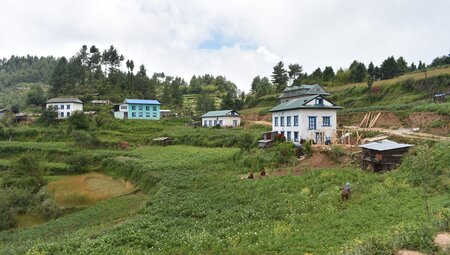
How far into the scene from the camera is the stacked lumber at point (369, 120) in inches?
1729

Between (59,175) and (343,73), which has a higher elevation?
(343,73)

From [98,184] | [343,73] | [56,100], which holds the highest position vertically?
[343,73]

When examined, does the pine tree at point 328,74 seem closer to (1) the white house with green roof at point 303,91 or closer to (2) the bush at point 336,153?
(1) the white house with green roof at point 303,91

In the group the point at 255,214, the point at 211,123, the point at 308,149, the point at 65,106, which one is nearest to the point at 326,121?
the point at 308,149

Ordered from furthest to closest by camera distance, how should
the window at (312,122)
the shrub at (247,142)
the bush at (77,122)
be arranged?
the bush at (77,122) < the shrub at (247,142) < the window at (312,122)

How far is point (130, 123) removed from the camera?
69438 mm

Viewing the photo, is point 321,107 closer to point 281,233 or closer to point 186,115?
point 281,233

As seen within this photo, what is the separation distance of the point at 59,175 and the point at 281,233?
34812 millimetres

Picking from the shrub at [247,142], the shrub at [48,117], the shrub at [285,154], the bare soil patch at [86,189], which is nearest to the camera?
the bare soil patch at [86,189]

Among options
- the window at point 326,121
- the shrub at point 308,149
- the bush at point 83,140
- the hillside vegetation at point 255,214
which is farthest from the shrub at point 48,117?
the shrub at point 308,149

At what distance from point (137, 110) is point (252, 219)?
62879 mm

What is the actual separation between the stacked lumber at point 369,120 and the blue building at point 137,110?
1876 inches

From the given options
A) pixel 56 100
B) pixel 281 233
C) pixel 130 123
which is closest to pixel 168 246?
pixel 281 233

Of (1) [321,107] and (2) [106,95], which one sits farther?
(2) [106,95]
